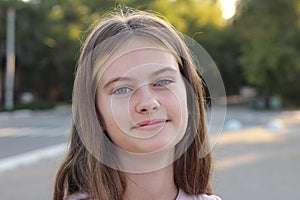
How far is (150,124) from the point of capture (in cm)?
99

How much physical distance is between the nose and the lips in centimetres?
2

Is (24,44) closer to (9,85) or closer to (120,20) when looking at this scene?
(9,85)

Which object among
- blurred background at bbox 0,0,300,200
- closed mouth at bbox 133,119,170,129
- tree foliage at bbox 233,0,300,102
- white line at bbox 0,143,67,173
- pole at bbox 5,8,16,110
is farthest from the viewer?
tree foliage at bbox 233,0,300,102

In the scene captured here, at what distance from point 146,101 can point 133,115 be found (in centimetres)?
4

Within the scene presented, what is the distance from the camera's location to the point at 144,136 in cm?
99

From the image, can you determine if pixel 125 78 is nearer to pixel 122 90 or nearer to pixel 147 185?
pixel 122 90

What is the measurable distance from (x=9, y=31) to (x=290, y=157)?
61.1 feet

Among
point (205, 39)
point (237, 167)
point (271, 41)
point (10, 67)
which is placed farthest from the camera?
point (205, 39)

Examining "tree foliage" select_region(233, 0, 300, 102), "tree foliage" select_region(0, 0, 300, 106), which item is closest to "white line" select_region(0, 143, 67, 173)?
"tree foliage" select_region(0, 0, 300, 106)

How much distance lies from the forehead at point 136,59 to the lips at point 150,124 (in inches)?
4.1

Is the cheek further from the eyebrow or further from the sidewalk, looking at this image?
the sidewalk

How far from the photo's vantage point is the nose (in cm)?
98

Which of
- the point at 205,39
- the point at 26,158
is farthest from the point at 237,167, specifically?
the point at 205,39

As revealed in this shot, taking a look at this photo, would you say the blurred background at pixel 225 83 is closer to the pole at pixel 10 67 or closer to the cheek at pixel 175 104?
the pole at pixel 10 67
